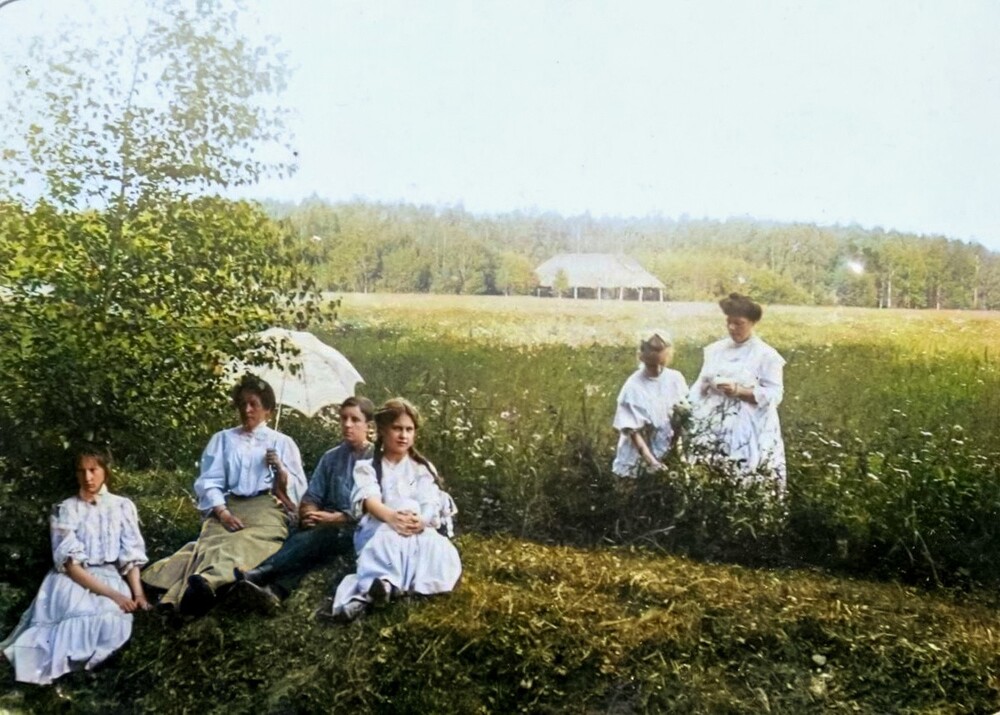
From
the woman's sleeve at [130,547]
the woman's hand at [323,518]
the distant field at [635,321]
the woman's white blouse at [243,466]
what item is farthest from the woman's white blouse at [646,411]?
the woman's sleeve at [130,547]

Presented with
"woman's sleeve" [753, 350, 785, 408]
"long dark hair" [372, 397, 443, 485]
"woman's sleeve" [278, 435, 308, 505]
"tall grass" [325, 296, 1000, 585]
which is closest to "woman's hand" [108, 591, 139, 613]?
"woman's sleeve" [278, 435, 308, 505]

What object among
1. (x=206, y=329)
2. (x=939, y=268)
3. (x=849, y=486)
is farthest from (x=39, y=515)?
(x=939, y=268)

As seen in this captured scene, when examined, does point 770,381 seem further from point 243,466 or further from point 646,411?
point 243,466

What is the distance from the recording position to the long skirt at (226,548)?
2377mm

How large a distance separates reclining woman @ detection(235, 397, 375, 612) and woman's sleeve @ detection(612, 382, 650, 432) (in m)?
0.64

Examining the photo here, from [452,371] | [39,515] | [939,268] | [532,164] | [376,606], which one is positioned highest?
[532,164]

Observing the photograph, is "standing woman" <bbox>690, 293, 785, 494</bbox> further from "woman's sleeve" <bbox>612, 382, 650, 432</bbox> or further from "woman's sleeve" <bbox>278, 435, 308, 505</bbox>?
"woman's sleeve" <bbox>278, 435, 308, 505</bbox>

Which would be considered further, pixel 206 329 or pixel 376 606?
pixel 206 329

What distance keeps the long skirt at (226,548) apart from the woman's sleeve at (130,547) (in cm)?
5

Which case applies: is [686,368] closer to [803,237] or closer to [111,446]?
[803,237]

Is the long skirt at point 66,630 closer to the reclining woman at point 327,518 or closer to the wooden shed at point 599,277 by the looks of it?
the reclining woman at point 327,518

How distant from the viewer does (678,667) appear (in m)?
2.22

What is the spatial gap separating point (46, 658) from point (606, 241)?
185cm

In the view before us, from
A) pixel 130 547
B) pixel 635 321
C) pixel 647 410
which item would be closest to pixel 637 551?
pixel 647 410
